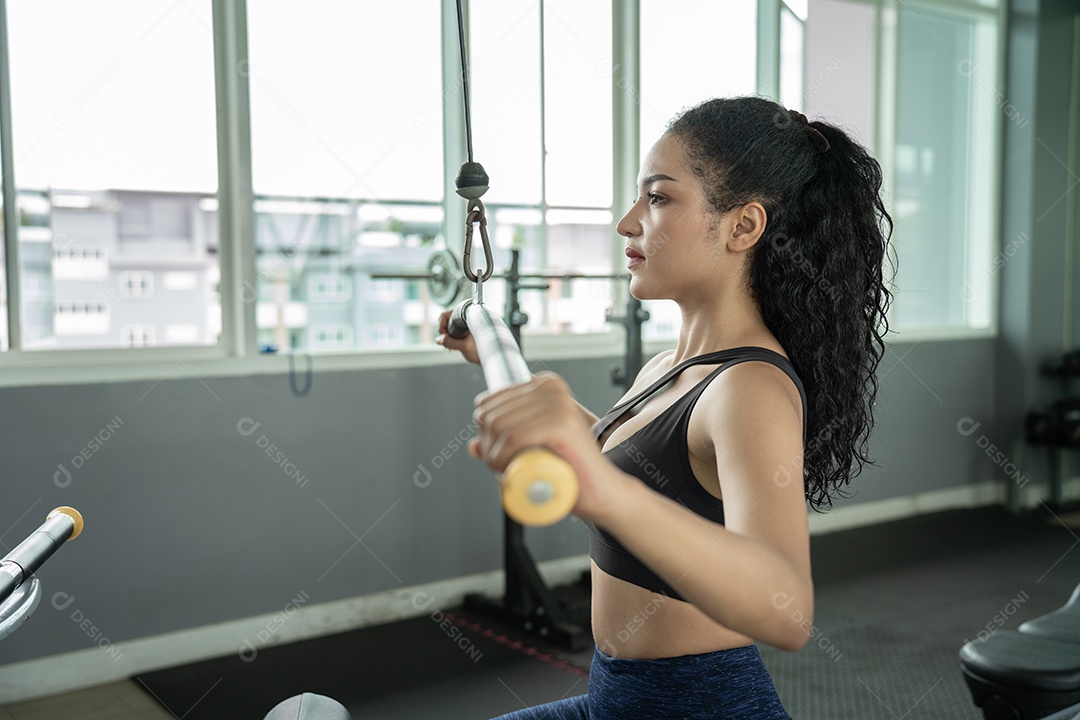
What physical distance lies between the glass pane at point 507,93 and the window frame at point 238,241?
8cm

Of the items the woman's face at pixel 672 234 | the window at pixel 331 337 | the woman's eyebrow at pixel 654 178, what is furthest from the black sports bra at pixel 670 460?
the window at pixel 331 337

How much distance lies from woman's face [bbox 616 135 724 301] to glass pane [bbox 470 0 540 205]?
280 centimetres

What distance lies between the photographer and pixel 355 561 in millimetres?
3582

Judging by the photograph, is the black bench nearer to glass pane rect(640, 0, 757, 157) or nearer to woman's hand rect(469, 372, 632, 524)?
woman's hand rect(469, 372, 632, 524)

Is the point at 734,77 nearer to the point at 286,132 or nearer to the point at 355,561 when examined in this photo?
the point at 286,132

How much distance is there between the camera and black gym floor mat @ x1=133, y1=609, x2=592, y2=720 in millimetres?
2898

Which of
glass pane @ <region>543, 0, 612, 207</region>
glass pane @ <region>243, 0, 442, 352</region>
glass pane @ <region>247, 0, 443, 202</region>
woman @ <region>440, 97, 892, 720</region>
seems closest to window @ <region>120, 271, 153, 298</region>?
glass pane @ <region>243, 0, 442, 352</region>

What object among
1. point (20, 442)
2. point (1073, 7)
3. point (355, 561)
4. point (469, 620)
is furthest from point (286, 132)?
point (1073, 7)

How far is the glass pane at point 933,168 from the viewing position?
5.47 metres

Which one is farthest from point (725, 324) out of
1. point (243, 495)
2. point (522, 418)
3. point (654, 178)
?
point (243, 495)

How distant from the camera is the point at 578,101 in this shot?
424 cm

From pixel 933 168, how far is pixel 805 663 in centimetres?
354

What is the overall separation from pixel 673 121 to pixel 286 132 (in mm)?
2507

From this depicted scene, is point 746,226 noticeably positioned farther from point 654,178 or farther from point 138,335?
point 138,335
